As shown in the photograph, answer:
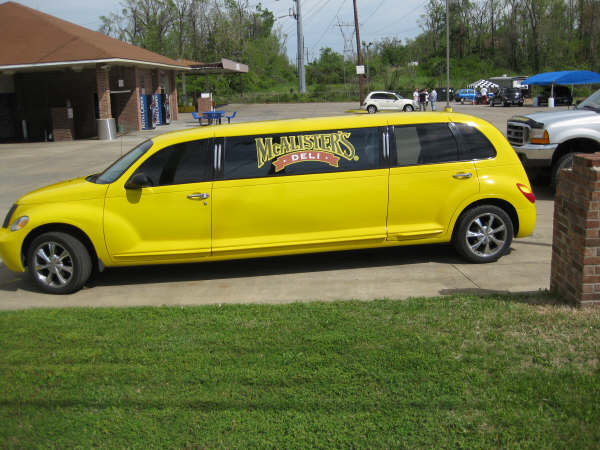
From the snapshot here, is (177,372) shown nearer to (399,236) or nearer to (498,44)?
(399,236)

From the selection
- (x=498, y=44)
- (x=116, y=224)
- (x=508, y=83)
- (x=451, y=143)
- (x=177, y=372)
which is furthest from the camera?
(x=498, y=44)

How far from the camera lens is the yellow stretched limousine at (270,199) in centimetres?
672

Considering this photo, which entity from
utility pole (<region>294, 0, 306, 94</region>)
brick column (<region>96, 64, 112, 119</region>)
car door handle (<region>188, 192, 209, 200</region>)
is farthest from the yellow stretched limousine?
utility pole (<region>294, 0, 306, 94</region>)

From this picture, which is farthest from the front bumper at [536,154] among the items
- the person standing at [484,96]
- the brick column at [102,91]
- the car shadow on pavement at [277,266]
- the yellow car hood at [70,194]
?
the person standing at [484,96]

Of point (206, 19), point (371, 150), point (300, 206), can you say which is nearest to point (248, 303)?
point (300, 206)

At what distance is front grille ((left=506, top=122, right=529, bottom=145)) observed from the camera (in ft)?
37.6

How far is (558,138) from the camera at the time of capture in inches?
431

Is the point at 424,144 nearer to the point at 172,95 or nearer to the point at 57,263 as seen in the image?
the point at 57,263

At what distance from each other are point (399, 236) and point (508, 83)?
64356 millimetres

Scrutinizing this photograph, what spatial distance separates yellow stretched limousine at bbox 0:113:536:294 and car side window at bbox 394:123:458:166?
1cm

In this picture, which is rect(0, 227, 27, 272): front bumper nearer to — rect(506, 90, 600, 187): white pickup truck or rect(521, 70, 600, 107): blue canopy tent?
rect(506, 90, 600, 187): white pickup truck

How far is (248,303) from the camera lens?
6.07 meters

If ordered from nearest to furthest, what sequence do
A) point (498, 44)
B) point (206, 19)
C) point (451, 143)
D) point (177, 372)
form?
point (177, 372)
point (451, 143)
point (206, 19)
point (498, 44)

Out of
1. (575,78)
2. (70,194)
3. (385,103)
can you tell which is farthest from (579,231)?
(575,78)
